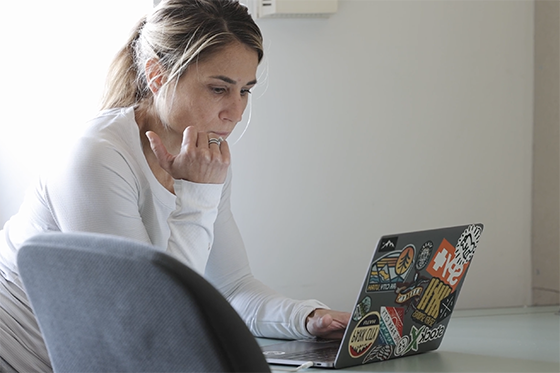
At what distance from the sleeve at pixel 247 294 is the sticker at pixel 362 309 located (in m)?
0.32

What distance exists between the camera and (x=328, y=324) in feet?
4.39

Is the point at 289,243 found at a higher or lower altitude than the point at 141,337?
lower

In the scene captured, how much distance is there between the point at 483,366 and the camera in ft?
3.46

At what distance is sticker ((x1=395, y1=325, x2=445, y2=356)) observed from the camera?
114 cm

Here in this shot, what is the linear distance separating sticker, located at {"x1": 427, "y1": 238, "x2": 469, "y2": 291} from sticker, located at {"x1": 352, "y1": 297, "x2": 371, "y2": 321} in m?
0.12

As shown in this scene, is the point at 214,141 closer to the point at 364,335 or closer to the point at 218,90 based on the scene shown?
the point at 218,90

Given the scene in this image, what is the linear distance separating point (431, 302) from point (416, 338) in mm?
63

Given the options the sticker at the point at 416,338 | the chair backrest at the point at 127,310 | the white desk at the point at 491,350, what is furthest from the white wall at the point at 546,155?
the chair backrest at the point at 127,310

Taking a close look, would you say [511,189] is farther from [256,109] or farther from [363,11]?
[256,109]

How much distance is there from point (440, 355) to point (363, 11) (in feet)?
3.91

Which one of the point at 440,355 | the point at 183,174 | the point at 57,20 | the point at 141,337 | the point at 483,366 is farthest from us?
the point at 57,20

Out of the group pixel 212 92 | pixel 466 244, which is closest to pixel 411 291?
pixel 466 244

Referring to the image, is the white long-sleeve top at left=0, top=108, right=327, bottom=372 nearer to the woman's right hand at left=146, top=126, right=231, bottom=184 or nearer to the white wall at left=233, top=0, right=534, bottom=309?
the woman's right hand at left=146, top=126, right=231, bottom=184

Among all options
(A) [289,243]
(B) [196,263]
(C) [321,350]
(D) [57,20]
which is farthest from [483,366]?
(D) [57,20]
